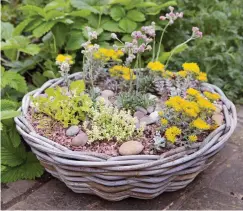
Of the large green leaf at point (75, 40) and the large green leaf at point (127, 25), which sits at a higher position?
the large green leaf at point (127, 25)

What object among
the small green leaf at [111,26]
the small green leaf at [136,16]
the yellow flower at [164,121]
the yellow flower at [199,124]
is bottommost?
the yellow flower at [164,121]

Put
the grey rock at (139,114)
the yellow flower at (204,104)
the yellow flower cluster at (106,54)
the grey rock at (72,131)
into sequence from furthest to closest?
the yellow flower cluster at (106,54) < the grey rock at (139,114) < the grey rock at (72,131) < the yellow flower at (204,104)

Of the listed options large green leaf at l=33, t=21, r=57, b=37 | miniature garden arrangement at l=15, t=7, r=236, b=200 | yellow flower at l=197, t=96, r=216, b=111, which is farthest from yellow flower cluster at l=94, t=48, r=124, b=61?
yellow flower at l=197, t=96, r=216, b=111

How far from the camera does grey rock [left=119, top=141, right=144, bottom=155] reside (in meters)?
1.58

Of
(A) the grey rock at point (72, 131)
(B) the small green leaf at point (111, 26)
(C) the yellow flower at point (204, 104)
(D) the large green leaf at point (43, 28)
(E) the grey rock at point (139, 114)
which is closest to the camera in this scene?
(C) the yellow flower at point (204, 104)

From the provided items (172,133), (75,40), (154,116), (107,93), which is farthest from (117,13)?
(172,133)

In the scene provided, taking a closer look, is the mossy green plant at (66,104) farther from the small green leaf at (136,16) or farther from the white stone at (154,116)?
the small green leaf at (136,16)

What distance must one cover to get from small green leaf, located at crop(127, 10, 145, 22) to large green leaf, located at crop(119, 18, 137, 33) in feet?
0.09

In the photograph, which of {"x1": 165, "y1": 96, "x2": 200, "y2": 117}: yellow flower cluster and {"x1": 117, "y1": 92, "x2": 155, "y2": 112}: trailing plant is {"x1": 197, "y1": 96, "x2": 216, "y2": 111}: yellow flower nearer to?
{"x1": 165, "y1": 96, "x2": 200, "y2": 117}: yellow flower cluster

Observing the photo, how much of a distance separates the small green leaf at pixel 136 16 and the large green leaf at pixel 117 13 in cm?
3

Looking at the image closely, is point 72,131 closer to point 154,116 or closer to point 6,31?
point 154,116

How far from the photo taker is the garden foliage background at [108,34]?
7.36 ft

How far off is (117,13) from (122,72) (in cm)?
50

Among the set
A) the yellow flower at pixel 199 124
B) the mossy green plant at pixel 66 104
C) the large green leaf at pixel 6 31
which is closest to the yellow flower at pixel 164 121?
the yellow flower at pixel 199 124
